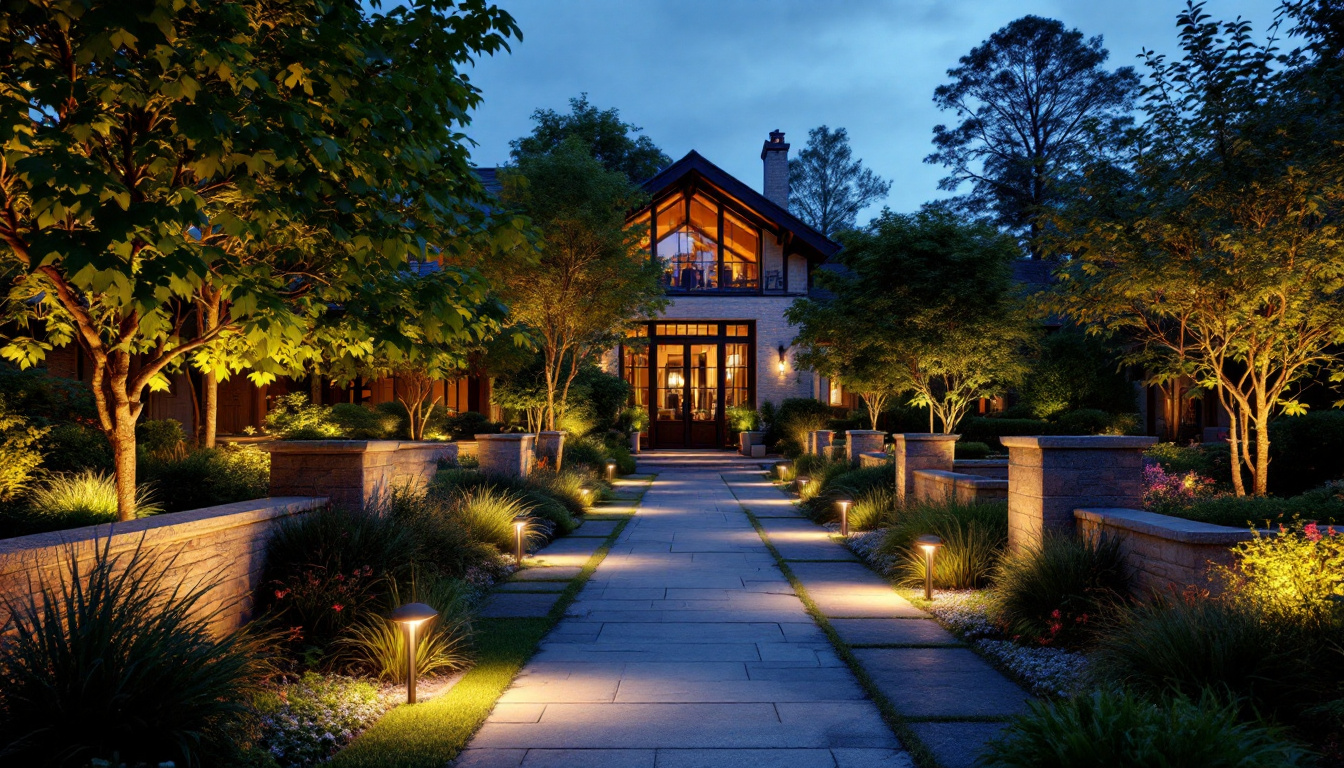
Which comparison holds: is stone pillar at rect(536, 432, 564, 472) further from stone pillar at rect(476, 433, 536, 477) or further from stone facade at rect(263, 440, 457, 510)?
stone facade at rect(263, 440, 457, 510)

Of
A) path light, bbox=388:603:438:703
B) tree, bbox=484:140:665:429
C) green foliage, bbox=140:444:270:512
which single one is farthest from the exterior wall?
path light, bbox=388:603:438:703

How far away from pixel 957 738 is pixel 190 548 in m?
4.30

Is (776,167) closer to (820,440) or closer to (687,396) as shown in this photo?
(687,396)

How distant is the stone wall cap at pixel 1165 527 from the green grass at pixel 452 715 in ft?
14.0

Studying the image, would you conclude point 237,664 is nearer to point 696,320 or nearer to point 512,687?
point 512,687

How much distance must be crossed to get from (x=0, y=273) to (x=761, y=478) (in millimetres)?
16125

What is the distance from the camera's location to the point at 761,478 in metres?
20.2

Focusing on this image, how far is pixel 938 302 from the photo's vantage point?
13953 mm

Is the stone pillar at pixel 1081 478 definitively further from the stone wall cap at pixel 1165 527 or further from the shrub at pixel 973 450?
the shrub at pixel 973 450

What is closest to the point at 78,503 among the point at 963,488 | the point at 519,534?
the point at 519,534

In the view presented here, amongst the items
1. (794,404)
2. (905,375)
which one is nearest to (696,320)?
(794,404)

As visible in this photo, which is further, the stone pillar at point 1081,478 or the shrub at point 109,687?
the stone pillar at point 1081,478

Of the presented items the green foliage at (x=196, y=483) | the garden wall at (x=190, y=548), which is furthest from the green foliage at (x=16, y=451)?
the garden wall at (x=190, y=548)

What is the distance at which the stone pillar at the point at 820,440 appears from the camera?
18.2 m
